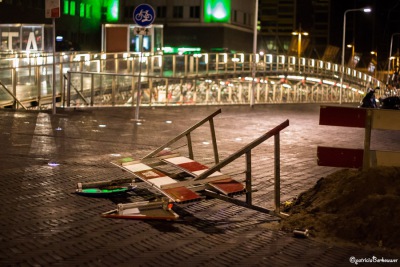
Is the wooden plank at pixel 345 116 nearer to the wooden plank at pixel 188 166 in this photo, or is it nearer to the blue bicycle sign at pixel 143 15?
the wooden plank at pixel 188 166

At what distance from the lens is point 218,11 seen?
260 feet

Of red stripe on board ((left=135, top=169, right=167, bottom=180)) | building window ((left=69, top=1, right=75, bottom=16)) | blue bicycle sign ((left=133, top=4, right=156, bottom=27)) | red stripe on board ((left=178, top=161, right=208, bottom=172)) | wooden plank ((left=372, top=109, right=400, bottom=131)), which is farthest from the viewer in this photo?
building window ((left=69, top=1, right=75, bottom=16))

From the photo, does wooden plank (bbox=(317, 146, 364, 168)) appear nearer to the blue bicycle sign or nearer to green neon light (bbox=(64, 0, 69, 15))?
the blue bicycle sign

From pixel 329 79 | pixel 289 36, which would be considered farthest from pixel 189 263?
pixel 289 36

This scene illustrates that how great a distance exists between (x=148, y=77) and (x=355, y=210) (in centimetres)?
2413

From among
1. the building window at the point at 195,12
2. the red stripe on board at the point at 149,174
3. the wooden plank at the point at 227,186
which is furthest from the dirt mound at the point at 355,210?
the building window at the point at 195,12

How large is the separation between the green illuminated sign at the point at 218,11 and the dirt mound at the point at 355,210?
72111 millimetres

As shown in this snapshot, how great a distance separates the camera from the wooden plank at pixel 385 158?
8.34 m

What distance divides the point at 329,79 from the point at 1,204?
58.7 metres

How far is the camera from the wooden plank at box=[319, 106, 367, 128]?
8.31 m

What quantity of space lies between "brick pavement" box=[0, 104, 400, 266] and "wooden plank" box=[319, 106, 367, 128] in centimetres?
139

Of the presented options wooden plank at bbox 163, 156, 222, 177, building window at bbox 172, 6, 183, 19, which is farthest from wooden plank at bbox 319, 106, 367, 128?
building window at bbox 172, 6, 183, 19

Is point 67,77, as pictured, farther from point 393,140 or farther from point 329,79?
point 329,79

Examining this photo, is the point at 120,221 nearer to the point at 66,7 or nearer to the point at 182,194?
the point at 182,194
